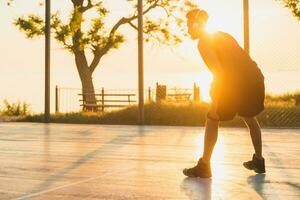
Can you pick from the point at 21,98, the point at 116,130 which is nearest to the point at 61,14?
the point at 21,98

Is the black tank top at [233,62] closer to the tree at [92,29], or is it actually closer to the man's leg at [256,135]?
the man's leg at [256,135]

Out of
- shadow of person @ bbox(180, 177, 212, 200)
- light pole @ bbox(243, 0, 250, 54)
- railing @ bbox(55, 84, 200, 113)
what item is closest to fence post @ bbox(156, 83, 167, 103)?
railing @ bbox(55, 84, 200, 113)

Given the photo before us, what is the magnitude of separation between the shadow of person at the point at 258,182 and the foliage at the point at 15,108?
16839mm

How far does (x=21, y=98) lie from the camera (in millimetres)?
22156

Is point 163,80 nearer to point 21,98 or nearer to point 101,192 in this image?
point 21,98

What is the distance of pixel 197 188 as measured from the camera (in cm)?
529

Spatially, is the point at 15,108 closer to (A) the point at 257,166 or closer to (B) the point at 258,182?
(A) the point at 257,166

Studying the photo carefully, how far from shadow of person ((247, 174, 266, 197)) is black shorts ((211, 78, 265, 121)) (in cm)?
60

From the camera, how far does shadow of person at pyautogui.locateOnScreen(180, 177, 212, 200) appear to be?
488cm

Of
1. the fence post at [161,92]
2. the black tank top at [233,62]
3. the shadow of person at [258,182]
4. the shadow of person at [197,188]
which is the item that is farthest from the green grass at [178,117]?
the shadow of person at [197,188]

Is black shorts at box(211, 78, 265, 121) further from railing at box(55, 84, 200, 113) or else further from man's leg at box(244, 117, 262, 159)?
railing at box(55, 84, 200, 113)

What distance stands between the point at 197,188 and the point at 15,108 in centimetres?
1769

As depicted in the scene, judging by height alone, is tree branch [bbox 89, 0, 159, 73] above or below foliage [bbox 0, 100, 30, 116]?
above

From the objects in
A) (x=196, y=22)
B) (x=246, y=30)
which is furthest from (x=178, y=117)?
(x=196, y=22)
